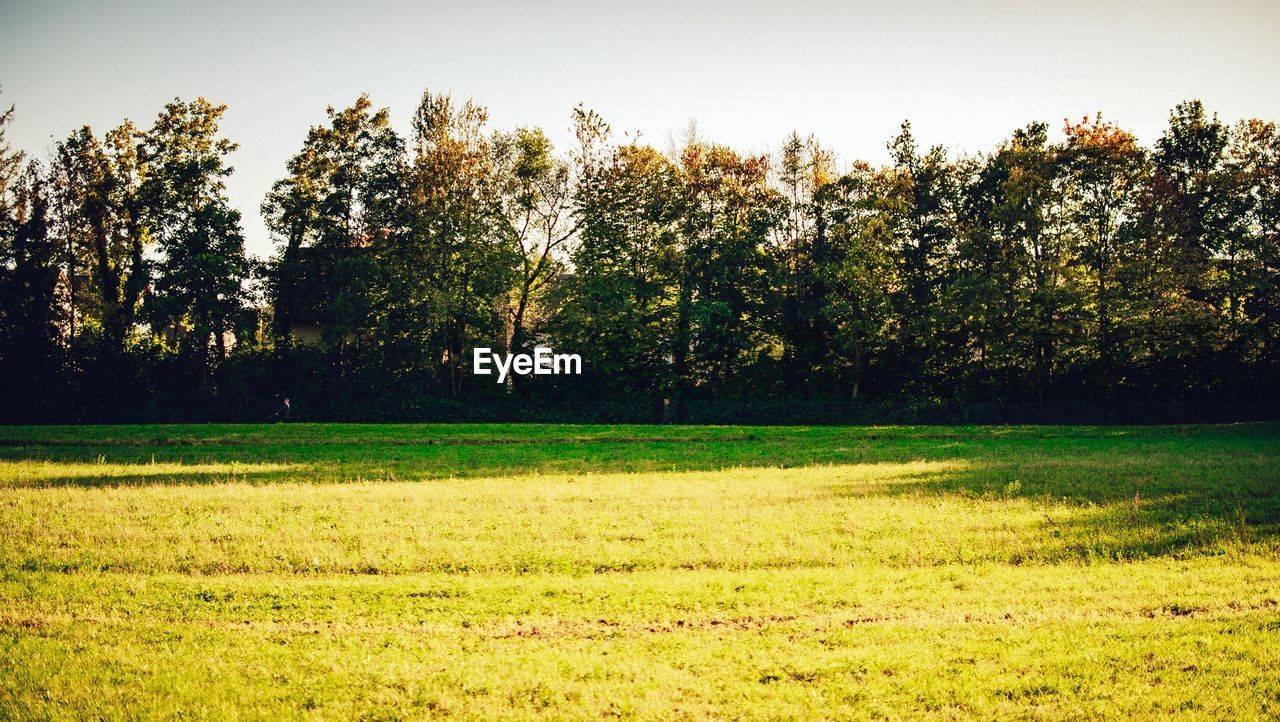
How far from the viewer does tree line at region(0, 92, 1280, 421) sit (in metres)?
41.0

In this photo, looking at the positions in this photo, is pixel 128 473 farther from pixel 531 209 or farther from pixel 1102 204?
pixel 1102 204


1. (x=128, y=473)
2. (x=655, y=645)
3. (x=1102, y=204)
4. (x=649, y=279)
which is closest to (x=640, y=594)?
(x=655, y=645)

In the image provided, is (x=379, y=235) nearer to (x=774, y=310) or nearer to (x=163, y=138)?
(x=163, y=138)

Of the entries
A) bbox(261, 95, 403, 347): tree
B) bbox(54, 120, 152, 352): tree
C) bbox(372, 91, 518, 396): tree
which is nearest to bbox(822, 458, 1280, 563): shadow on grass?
bbox(372, 91, 518, 396): tree

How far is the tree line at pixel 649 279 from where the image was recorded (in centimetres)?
4097

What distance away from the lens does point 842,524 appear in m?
13.7

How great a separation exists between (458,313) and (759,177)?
19.3 meters

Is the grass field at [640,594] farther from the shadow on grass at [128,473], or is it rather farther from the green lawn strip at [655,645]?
the shadow on grass at [128,473]

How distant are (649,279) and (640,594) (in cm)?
3677

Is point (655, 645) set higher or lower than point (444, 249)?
lower

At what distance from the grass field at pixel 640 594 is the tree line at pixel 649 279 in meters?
22.6

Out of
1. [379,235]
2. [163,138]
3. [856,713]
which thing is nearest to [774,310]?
[379,235]

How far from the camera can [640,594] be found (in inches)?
373

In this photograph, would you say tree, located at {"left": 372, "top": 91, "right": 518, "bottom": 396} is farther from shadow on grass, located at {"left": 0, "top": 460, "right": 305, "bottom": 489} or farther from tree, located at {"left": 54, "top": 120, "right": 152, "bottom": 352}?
shadow on grass, located at {"left": 0, "top": 460, "right": 305, "bottom": 489}
